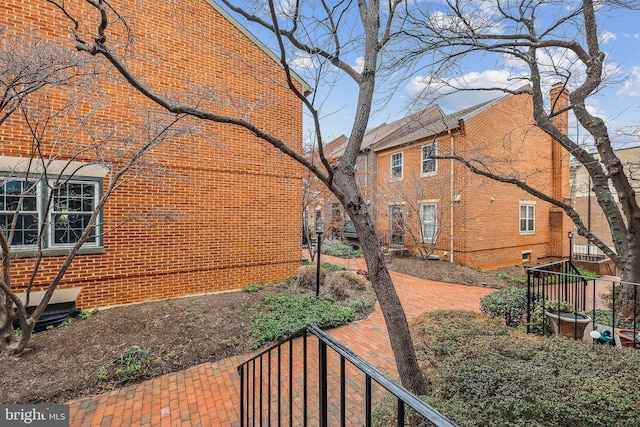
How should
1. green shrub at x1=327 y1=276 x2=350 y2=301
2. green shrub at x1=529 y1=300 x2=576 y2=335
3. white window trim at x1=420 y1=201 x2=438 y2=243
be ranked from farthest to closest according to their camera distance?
white window trim at x1=420 y1=201 x2=438 y2=243
green shrub at x1=327 y1=276 x2=350 y2=301
green shrub at x1=529 y1=300 x2=576 y2=335

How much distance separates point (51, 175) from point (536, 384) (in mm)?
7514

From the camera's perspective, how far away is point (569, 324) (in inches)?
165

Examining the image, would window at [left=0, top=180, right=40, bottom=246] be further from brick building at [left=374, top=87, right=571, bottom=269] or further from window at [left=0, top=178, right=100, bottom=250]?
brick building at [left=374, top=87, right=571, bottom=269]

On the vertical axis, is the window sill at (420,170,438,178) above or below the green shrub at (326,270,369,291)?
above

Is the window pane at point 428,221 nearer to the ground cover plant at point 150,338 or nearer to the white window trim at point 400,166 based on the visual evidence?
the white window trim at point 400,166

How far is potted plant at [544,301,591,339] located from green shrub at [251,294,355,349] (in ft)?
11.0

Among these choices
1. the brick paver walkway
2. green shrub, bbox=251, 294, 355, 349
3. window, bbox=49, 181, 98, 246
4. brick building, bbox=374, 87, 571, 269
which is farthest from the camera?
brick building, bbox=374, 87, 571, 269

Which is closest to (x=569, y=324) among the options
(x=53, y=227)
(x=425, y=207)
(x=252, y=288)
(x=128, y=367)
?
(x=252, y=288)

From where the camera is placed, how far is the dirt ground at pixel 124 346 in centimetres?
348

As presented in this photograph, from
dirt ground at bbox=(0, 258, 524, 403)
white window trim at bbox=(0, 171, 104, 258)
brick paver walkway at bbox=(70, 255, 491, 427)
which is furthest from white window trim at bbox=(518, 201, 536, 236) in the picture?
white window trim at bbox=(0, 171, 104, 258)

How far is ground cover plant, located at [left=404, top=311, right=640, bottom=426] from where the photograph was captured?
1904 mm

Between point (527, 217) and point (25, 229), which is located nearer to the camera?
point (25, 229)

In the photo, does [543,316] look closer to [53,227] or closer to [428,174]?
[53,227]

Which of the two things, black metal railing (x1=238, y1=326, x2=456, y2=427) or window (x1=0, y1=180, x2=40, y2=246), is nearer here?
black metal railing (x1=238, y1=326, x2=456, y2=427)
